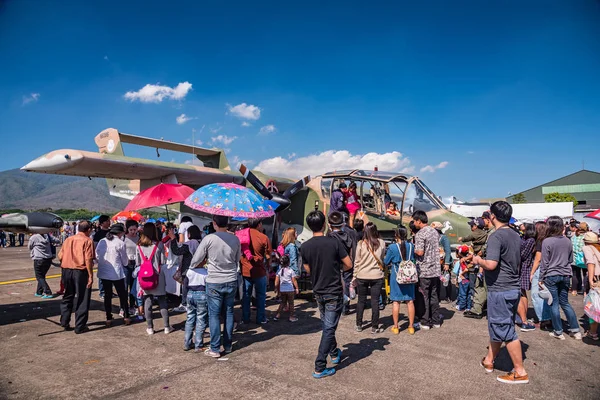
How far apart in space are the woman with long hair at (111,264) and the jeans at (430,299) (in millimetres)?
5356

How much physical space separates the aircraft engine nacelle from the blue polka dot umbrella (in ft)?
7.32

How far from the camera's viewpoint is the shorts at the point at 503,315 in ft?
13.5

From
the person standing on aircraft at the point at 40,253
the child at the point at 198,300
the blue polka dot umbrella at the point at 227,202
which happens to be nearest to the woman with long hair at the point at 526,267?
the blue polka dot umbrella at the point at 227,202

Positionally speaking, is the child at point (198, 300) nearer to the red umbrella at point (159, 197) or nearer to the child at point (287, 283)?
the child at point (287, 283)

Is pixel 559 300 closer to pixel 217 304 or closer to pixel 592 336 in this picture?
pixel 592 336

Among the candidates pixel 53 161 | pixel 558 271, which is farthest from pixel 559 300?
pixel 53 161

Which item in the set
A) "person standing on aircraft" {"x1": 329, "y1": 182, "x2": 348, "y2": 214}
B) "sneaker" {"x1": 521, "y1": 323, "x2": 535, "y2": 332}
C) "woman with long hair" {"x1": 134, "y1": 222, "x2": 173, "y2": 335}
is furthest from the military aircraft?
"woman with long hair" {"x1": 134, "y1": 222, "x2": 173, "y2": 335}

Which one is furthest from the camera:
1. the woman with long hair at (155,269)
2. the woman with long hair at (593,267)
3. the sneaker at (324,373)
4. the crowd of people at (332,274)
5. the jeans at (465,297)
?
the jeans at (465,297)

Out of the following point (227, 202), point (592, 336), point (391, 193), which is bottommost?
point (592, 336)

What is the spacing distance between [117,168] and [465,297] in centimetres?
911

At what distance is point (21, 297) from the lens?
8.77 m

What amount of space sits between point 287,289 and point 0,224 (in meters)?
4.71

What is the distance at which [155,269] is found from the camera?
5.79 m

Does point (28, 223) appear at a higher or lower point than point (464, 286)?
higher
